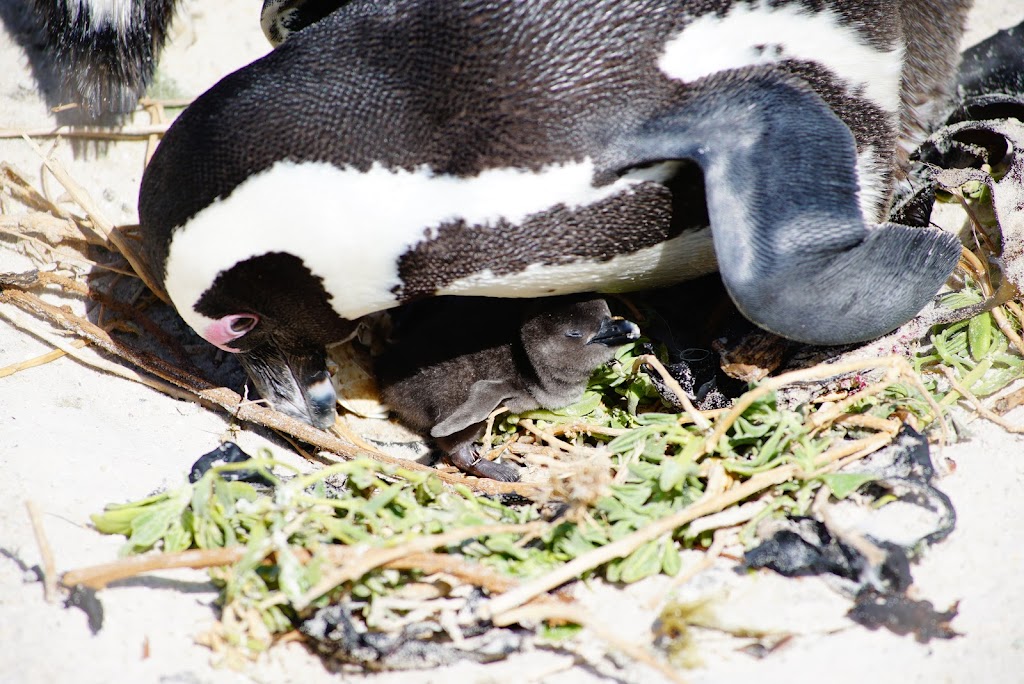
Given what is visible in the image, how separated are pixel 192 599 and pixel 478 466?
0.79 metres

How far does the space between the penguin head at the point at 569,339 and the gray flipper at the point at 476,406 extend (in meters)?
0.11

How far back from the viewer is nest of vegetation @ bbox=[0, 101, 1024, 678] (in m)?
1.33

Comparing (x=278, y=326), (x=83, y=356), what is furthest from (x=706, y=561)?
(x=83, y=356)

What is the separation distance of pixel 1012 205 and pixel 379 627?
1743 millimetres

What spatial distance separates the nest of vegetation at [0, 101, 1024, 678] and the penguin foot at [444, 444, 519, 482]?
0.18 ft

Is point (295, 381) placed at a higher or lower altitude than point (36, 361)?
lower

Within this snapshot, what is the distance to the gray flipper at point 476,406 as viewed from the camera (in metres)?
1.98

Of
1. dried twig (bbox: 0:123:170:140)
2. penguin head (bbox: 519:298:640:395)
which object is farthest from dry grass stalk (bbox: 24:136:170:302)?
penguin head (bbox: 519:298:640:395)

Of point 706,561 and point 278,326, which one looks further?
point 278,326

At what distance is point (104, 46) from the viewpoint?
7.83 feet

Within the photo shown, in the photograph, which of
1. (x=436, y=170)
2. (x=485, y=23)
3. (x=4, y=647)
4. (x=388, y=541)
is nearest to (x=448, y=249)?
(x=436, y=170)

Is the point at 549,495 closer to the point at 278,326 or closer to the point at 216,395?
the point at 278,326

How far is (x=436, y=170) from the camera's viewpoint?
157 cm

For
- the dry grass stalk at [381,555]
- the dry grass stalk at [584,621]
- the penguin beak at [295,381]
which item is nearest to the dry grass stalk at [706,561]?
the dry grass stalk at [584,621]
